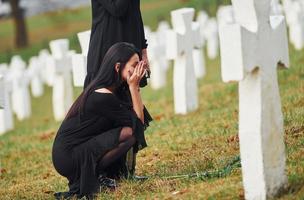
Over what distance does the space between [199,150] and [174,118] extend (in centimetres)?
386

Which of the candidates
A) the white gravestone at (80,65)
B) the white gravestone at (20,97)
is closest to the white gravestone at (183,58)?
the white gravestone at (80,65)

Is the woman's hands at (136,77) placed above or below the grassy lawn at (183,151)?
above

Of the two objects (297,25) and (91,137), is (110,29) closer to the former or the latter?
(91,137)

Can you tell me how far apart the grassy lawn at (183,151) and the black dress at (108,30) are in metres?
1.18

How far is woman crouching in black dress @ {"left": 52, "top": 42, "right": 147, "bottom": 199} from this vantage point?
9.05 m

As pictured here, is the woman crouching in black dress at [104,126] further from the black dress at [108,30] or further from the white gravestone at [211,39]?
the white gravestone at [211,39]

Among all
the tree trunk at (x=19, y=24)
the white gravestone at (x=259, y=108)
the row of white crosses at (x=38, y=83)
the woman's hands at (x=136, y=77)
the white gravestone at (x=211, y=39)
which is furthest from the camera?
the tree trunk at (x=19, y=24)

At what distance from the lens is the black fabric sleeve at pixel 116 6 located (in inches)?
382

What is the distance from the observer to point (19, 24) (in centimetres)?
4191

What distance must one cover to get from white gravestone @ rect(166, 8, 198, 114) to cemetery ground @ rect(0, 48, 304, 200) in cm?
21

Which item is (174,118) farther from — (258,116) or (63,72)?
(258,116)

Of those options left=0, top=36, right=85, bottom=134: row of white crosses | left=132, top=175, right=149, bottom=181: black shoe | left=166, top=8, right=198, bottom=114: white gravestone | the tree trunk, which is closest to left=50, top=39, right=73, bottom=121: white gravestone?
left=0, top=36, right=85, bottom=134: row of white crosses

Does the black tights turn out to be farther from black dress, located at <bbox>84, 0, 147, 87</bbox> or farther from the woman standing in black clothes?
black dress, located at <bbox>84, 0, 147, 87</bbox>

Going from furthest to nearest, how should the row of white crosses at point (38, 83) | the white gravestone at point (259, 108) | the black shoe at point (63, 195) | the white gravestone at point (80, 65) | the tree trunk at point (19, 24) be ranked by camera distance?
the tree trunk at point (19, 24)
the row of white crosses at point (38, 83)
the white gravestone at point (80, 65)
the black shoe at point (63, 195)
the white gravestone at point (259, 108)
